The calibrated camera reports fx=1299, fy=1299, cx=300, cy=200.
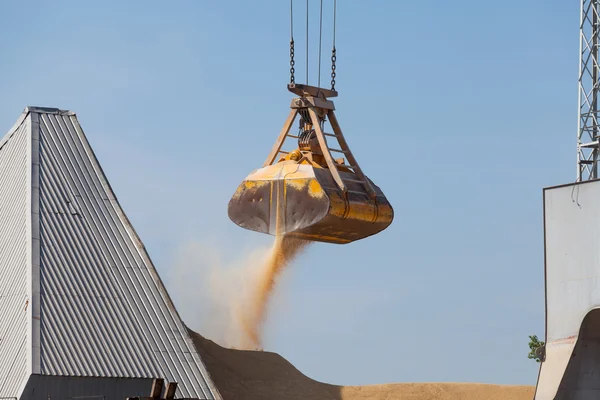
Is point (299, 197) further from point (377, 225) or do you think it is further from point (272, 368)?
point (272, 368)

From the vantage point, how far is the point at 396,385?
58125 millimetres

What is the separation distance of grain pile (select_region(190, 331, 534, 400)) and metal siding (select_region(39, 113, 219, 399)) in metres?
22.7

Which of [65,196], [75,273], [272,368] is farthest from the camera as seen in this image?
[272,368]

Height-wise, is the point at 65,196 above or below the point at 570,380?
above

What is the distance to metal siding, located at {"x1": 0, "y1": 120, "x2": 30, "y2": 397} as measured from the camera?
87.7 feet

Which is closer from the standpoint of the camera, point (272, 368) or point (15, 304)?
point (15, 304)

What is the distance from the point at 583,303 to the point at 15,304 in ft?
42.5

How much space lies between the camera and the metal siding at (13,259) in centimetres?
2673

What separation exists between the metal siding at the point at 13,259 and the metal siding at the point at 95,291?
1.48 ft

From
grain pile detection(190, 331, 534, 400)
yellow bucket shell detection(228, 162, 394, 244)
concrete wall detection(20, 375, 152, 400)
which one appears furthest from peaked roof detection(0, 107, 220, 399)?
grain pile detection(190, 331, 534, 400)

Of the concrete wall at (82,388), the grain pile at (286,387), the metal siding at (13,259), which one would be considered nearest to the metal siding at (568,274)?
the concrete wall at (82,388)

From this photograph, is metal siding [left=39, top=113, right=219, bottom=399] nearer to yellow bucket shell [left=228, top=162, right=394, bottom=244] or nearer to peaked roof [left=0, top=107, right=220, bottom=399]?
peaked roof [left=0, top=107, right=220, bottom=399]

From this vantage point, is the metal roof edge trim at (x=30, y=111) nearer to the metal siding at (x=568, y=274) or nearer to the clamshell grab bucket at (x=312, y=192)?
the clamshell grab bucket at (x=312, y=192)

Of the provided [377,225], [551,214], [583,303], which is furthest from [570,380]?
[377,225]
